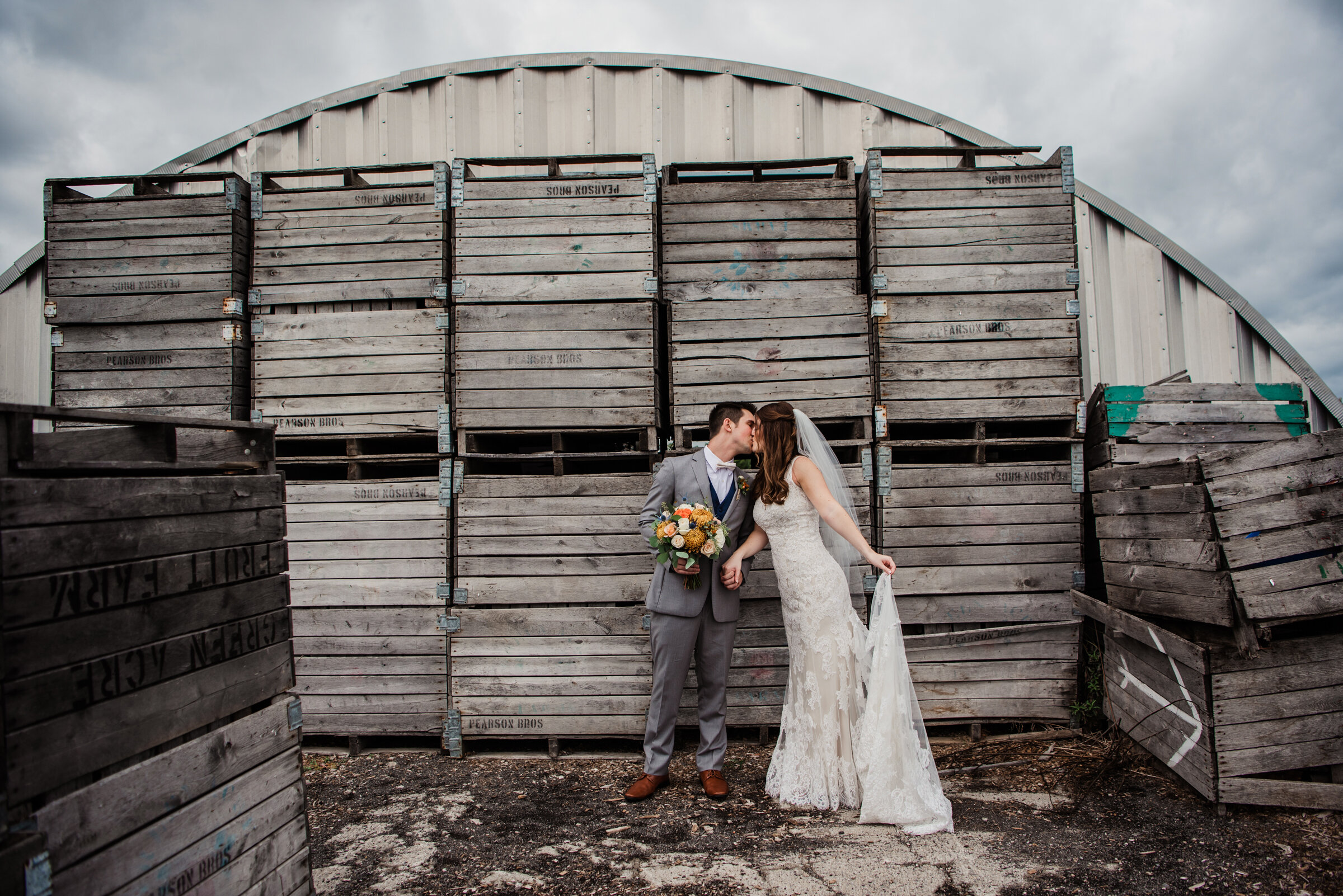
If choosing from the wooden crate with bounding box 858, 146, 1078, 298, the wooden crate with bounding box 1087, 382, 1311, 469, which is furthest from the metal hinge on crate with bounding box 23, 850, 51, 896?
the wooden crate with bounding box 1087, 382, 1311, 469

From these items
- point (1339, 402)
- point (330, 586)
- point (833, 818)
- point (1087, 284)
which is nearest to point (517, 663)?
point (330, 586)

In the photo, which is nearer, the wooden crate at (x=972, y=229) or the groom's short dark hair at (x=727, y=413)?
the groom's short dark hair at (x=727, y=413)

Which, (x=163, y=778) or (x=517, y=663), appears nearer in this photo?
(x=163, y=778)

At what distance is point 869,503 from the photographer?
15.4 feet

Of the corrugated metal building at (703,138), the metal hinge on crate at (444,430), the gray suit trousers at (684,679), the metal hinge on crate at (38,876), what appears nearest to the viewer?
the metal hinge on crate at (38,876)

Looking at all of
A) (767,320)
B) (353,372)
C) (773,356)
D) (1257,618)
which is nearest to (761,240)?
(767,320)

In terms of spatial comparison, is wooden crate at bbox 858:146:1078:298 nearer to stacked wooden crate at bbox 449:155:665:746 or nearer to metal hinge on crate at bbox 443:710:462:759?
stacked wooden crate at bbox 449:155:665:746

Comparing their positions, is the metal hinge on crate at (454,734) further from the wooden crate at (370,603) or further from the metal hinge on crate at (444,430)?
the metal hinge on crate at (444,430)

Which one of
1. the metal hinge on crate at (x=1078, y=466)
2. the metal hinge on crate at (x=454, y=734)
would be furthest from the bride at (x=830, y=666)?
the metal hinge on crate at (x=454, y=734)

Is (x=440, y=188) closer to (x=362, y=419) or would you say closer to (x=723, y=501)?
(x=362, y=419)

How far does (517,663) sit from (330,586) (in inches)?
56.3

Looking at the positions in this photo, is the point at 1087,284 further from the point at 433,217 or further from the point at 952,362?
the point at 433,217

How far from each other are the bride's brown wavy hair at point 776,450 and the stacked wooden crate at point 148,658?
245 cm

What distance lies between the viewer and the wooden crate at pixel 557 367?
185 inches
